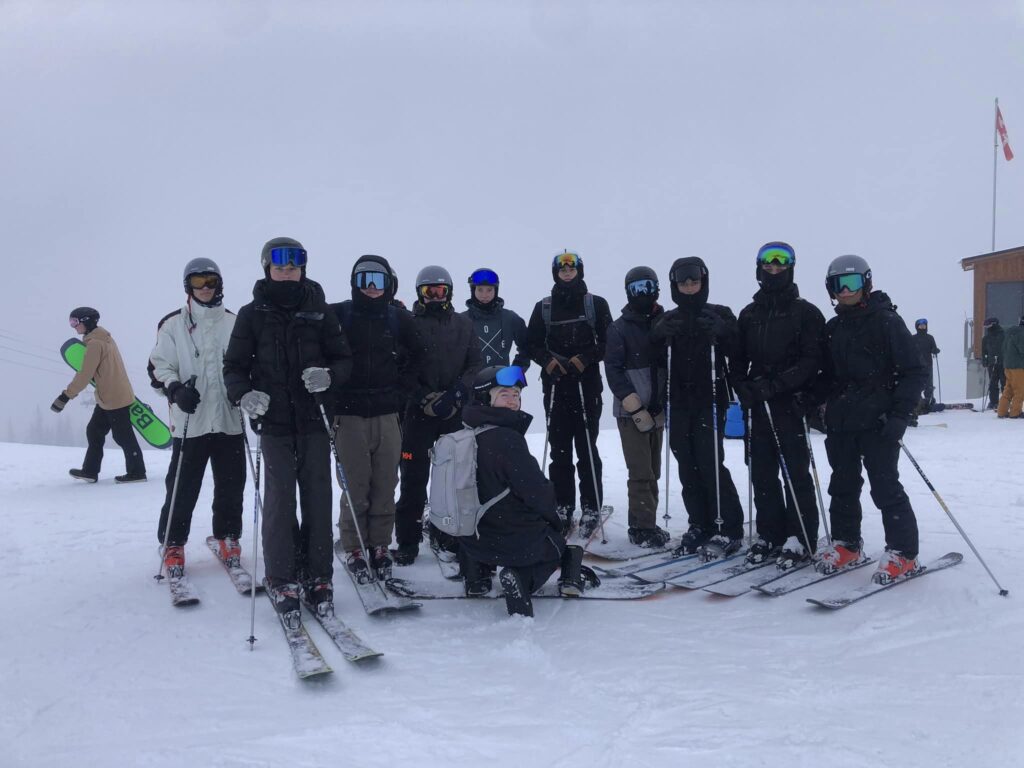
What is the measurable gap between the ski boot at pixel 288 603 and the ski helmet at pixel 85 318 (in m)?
6.40

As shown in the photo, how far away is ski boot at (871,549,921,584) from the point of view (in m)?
4.68

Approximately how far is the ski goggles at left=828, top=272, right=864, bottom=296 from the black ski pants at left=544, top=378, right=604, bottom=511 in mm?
2188

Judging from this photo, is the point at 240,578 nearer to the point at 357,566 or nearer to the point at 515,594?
the point at 357,566

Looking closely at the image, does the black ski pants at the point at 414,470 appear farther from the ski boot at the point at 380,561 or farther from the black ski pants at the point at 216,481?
the black ski pants at the point at 216,481

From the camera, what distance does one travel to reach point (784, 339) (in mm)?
5191

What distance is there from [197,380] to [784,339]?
4222 mm

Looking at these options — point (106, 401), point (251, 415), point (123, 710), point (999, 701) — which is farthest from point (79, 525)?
point (999, 701)

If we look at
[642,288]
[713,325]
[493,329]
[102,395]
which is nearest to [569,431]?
[493,329]

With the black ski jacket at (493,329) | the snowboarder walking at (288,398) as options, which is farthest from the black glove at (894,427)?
the snowboarder walking at (288,398)

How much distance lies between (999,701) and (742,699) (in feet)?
3.57

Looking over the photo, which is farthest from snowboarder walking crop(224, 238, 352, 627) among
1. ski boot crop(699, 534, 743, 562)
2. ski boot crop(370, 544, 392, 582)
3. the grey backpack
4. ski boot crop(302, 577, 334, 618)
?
ski boot crop(699, 534, 743, 562)

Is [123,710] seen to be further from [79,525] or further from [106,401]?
[106,401]

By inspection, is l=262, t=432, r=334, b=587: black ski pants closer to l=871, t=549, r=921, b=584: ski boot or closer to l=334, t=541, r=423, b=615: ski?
l=334, t=541, r=423, b=615: ski

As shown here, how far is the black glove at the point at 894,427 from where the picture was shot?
4.59 metres
